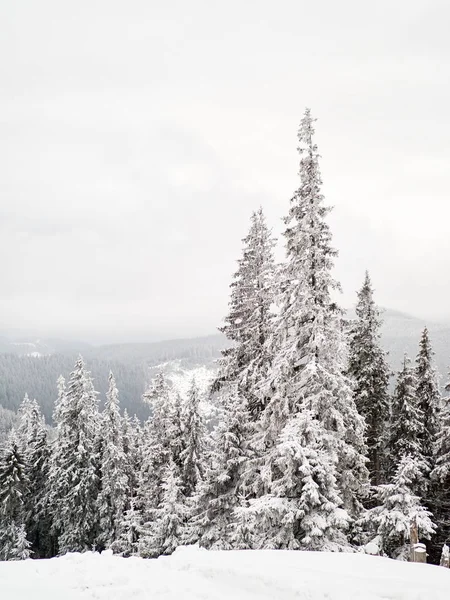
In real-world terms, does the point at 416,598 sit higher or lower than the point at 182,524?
higher

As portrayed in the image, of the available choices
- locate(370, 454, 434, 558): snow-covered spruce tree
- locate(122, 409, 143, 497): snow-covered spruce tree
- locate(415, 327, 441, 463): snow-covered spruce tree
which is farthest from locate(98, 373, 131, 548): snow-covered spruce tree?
locate(370, 454, 434, 558): snow-covered spruce tree

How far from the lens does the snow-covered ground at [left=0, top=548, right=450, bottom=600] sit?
7.34 metres

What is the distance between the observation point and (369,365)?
2600 cm

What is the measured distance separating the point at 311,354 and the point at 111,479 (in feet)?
95.4

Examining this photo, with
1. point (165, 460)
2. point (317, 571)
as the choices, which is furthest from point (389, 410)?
point (317, 571)

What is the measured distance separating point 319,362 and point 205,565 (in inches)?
301

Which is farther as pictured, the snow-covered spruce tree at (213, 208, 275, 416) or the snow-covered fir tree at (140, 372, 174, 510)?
the snow-covered fir tree at (140, 372, 174, 510)

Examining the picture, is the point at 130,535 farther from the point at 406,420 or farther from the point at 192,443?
the point at 406,420

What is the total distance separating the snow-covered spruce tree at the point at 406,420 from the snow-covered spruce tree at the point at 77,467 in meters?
24.5

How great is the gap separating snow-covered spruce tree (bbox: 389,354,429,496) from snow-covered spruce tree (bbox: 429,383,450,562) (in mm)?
1242

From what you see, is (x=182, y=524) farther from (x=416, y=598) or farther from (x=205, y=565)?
(x=416, y=598)

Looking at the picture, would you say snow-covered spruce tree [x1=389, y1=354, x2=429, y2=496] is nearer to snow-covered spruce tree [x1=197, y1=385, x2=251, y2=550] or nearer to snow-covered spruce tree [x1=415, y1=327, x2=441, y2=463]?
snow-covered spruce tree [x1=415, y1=327, x2=441, y2=463]

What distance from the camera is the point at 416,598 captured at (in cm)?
723

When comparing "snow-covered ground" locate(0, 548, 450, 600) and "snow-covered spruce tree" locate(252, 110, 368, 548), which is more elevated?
"snow-covered spruce tree" locate(252, 110, 368, 548)
